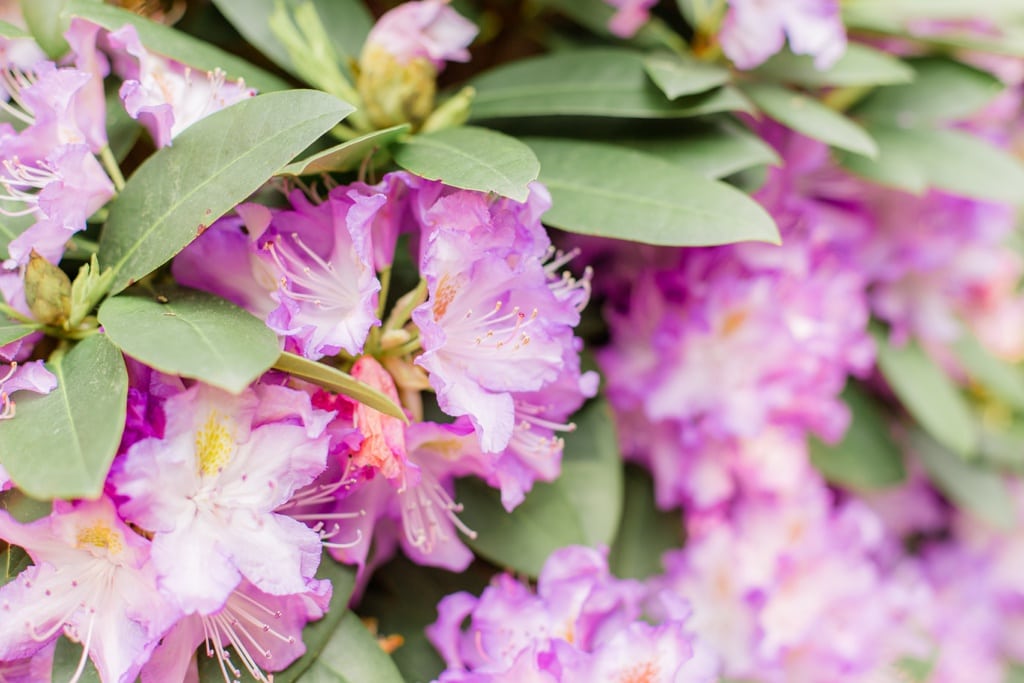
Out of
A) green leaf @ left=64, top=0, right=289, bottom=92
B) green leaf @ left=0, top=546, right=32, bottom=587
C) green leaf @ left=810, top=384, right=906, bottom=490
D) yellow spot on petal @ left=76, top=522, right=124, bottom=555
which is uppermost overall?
green leaf @ left=64, top=0, right=289, bottom=92

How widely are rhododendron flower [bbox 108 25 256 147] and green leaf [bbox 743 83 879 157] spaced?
0.53 m

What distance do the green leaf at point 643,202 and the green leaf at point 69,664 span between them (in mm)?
489

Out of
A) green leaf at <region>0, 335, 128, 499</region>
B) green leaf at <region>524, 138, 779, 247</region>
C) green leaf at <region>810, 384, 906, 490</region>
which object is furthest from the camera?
green leaf at <region>810, 384, 906, 490</region>

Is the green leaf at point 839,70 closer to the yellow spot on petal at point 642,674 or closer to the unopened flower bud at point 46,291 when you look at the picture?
the yellow spot on petal at point 642,674

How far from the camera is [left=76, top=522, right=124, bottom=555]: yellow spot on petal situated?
598 mm

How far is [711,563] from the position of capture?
1.07 metres

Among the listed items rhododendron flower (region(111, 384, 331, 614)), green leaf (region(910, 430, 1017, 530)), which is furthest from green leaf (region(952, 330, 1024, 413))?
rhododendron flower (region(111, 384, 331, 614))

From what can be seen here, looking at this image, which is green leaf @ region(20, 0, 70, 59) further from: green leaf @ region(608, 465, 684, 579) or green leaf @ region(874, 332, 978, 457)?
green leaf @ region(874, 332, 978, 457)

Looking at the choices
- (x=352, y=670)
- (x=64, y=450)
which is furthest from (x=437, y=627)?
(x=64, y=450)

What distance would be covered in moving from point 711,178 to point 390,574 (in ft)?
1.62

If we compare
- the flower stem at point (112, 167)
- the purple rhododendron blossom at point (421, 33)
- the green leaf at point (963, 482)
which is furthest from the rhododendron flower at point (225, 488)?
the green leaf at point (963, 482)

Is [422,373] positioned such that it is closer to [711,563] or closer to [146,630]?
[146,630]

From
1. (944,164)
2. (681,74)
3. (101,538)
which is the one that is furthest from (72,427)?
(944,164)

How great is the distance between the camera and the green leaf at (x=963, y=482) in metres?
1.34
